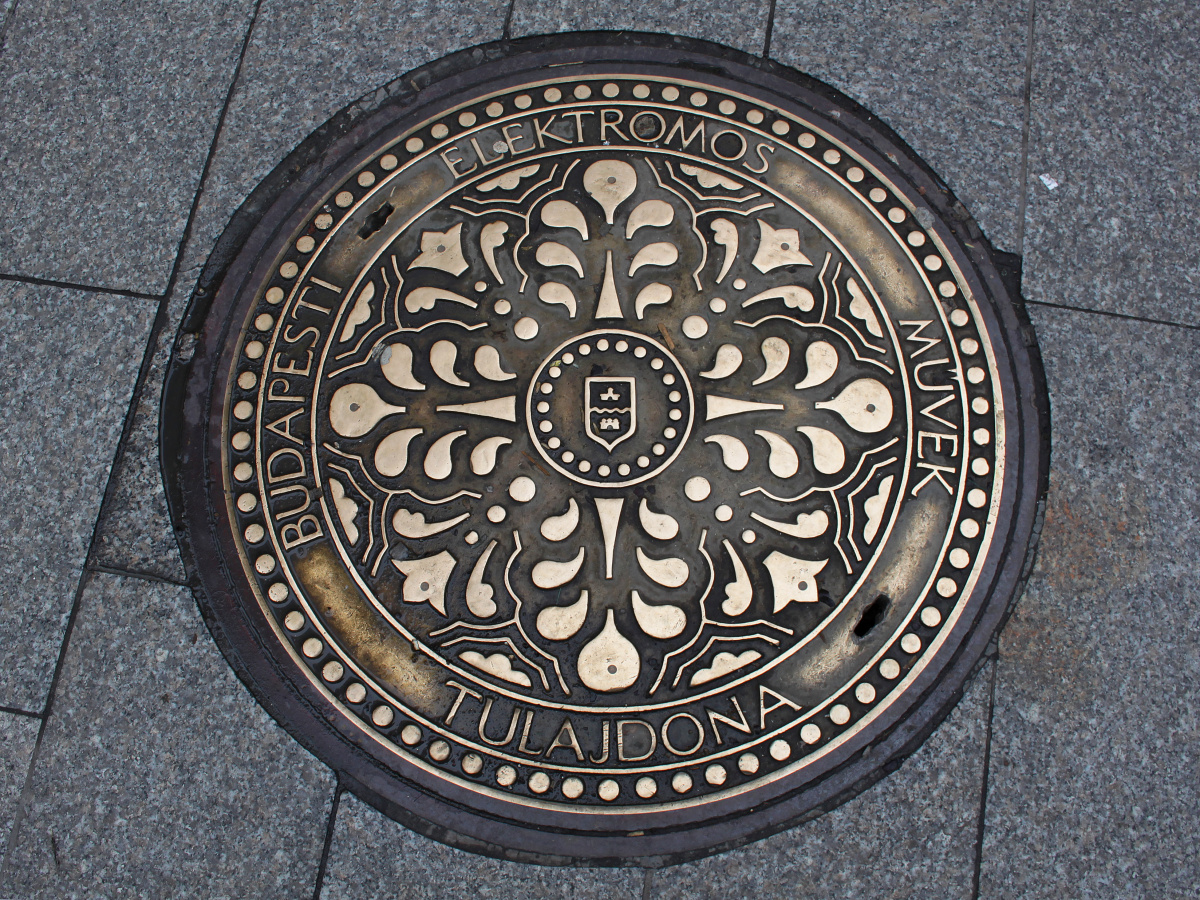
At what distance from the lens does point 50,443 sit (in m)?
1.98

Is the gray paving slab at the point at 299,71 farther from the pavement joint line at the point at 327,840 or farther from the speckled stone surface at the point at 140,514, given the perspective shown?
the pavement joint line at the point at 327,840

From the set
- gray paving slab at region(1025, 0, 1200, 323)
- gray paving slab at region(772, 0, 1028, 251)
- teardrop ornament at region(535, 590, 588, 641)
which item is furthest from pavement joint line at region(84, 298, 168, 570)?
gray paving slab at region(1025, 0, 1200, 323)

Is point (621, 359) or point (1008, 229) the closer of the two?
point (621, 359)

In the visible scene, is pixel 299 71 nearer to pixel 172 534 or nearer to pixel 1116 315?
pixel 172 534

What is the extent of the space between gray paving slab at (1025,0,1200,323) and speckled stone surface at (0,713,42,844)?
8.68ft

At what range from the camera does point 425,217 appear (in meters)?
2.06

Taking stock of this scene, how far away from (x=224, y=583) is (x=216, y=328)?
0.63 metres

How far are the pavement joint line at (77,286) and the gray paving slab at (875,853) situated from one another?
1.89 metres

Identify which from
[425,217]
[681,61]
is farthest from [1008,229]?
[425,217]

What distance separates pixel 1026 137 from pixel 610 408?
1368mm

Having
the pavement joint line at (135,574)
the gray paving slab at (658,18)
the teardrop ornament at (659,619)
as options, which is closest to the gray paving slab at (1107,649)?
the teardrop ornament at (659,619)

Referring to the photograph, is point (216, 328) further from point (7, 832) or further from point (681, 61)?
point (681, 61)

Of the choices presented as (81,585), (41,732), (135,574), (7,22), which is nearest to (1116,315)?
(135,574)

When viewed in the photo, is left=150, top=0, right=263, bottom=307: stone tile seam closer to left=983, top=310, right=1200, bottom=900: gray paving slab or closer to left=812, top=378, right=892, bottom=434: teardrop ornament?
left=812, top=378, right=892, bottom=434: teardrop ornament
